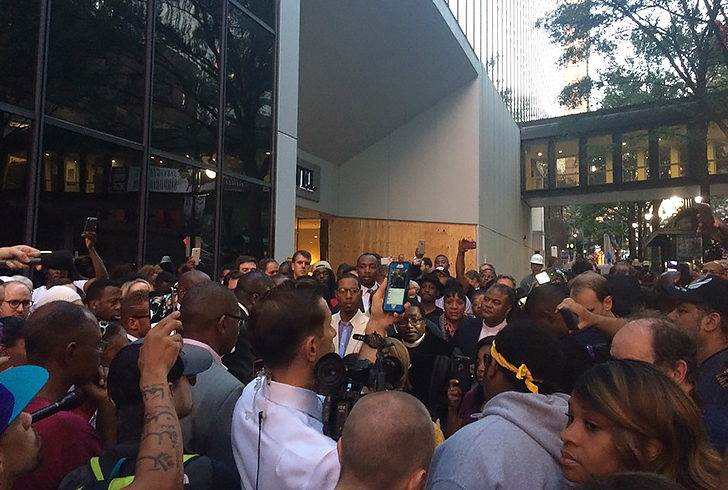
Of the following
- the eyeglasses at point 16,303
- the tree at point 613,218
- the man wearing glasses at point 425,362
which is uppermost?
the tree at point 613,218

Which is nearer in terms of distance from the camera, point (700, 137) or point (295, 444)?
point (295, 444)

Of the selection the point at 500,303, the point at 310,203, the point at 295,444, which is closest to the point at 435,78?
the point at 310,203

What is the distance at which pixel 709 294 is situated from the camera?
11.7 feet

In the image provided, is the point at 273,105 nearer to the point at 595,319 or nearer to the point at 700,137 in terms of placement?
the point at 595,319

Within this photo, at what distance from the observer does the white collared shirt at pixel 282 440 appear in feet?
6.89

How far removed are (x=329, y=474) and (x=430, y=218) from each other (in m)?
19.4

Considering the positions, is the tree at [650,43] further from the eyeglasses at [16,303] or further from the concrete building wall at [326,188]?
the eyeglasses at [16,303]

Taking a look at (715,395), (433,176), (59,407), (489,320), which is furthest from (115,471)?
(433,176)

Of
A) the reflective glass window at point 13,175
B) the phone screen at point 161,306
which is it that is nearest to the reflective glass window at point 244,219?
the reflective glass window at point 13,175

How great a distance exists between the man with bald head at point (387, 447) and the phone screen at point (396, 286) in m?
1.38

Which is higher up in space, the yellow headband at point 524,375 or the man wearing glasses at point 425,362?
the yellow headband at point 524,375

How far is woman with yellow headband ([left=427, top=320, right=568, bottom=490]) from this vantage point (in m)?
2.04

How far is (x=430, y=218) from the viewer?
21.2 metres

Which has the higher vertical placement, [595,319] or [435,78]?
[435,78]
